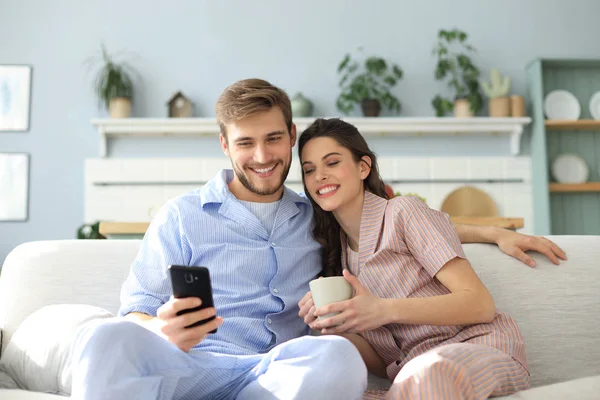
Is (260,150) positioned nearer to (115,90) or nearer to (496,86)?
(115,90)

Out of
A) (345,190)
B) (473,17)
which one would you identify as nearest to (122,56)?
(473,17)

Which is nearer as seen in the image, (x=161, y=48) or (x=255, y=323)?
(x=255, y=323)

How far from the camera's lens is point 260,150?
1757 millimetres

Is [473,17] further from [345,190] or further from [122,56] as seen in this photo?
[345,190]

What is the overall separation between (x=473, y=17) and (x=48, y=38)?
3435mm

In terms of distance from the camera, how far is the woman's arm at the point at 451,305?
4.82ft

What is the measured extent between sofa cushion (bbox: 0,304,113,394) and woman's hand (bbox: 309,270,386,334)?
607mm

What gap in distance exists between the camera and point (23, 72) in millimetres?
4836

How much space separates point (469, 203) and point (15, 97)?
144 inches

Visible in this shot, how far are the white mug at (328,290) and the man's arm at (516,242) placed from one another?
66cm

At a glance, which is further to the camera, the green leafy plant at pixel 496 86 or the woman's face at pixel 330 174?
the green leafy plant at pixel 496 86

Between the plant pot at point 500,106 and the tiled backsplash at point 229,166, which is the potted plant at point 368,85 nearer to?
the tiled backsplash at point 229,166

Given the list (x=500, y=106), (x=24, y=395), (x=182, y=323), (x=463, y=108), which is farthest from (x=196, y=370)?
(x=500, y=106)

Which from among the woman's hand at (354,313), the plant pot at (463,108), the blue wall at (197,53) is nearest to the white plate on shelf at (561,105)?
the blue wall at (197,53)
